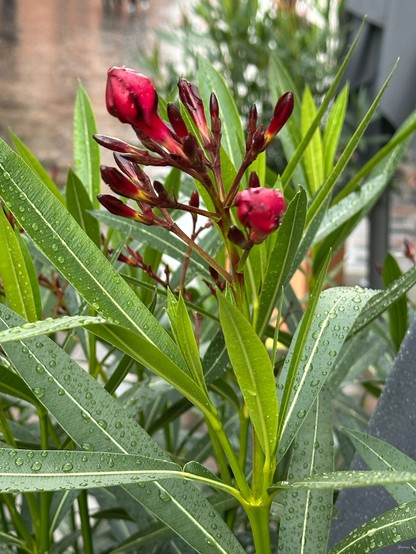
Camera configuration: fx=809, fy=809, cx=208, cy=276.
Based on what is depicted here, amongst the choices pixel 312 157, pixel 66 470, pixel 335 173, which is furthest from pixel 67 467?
pixel 312 157

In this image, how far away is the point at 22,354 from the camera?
0.40 metres

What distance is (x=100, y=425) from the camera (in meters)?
0.41

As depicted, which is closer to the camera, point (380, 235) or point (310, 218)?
point (310, 218)

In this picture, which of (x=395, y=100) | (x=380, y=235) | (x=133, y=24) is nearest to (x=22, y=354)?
(x=395, y=100)

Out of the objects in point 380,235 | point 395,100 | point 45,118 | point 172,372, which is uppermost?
point 172,372

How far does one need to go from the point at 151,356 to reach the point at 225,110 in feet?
0.88

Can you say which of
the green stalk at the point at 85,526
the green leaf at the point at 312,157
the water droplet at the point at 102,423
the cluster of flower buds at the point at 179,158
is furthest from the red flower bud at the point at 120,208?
the green leaf at the point at 312,157

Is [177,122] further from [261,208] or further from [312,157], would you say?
[312,157]

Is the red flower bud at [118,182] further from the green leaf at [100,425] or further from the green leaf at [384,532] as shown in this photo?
the green leaf at [384,532]

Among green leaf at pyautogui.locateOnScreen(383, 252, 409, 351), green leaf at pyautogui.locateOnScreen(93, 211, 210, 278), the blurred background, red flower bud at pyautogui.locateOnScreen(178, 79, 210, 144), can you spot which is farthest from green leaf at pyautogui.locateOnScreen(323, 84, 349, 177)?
the blurred background

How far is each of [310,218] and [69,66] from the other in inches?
253

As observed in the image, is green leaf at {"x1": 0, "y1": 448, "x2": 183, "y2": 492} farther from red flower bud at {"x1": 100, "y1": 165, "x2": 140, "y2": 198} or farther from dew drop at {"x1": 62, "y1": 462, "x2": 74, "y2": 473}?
red flower bud at {"x1": 100, "y1": 165, "x2": 140, "y2": 198}

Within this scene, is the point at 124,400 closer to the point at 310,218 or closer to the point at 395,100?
A: the point at 310,218

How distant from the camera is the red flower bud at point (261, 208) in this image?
1.13 feet
